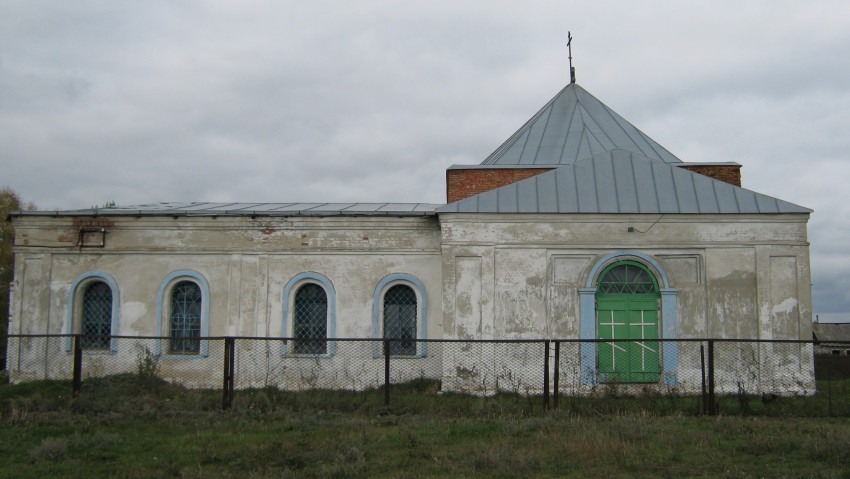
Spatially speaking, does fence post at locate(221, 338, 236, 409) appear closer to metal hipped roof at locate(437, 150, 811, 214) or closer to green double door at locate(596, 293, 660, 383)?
metal hipped roof at locate(437, 150, 811, 214)

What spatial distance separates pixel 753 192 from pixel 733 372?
3320 mm

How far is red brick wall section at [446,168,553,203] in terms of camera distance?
16688mm

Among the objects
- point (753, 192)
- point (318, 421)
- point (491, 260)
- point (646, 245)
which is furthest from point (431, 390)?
point (753, 192)

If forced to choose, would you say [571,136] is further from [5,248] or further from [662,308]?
[5,248]

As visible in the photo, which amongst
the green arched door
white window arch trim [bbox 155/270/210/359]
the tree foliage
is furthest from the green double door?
the tree foliage

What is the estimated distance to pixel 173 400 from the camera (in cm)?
1027

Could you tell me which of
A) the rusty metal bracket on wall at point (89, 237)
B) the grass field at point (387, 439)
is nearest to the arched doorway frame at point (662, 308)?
the grass field at point (387, 439)

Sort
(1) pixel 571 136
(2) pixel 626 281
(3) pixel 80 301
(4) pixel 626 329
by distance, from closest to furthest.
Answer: (4) pixel 626 329
(2) pixel 626 281
(3) pixel 80 301
(1) pixel 571 136

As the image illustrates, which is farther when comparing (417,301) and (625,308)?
(417,301)

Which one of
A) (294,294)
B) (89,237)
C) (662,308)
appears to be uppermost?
(89,237)

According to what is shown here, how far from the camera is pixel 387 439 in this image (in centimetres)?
816

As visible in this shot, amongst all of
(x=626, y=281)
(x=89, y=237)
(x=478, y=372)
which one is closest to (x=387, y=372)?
(x=478, y=372)

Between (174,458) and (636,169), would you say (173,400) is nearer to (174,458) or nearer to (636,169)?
(174,458)

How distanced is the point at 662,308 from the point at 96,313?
11.1 meters
